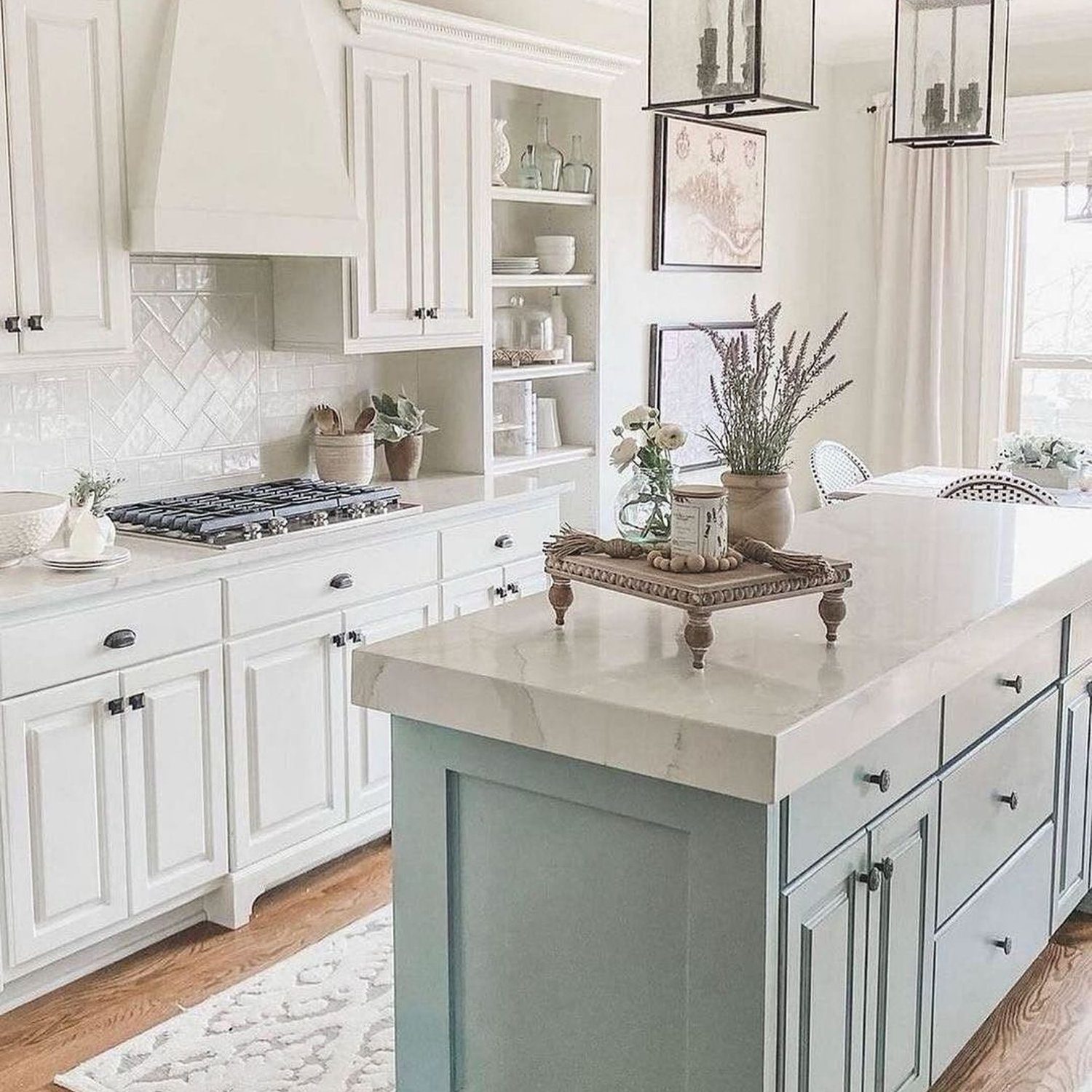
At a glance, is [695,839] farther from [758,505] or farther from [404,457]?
[404,457]

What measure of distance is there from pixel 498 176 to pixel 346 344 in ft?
3.29

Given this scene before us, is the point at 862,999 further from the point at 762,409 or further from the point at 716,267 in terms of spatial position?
the point at 716,267

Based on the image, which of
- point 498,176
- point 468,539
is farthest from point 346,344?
point 498,176

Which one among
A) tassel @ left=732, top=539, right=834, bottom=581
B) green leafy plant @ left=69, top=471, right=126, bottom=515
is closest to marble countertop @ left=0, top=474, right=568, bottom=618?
green leafy plant @ left=69, top=471, right=126, bottom=515

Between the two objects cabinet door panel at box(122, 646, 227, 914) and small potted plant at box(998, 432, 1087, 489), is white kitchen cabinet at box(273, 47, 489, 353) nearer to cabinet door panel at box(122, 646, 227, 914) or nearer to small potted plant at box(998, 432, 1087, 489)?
cabinet door panel at box(122, 646, 227, 914)

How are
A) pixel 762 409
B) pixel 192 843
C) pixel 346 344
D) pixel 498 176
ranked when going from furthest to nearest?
pixel 498 176 → pixel 346 344 → pixel 192 843 → pixel 762 409

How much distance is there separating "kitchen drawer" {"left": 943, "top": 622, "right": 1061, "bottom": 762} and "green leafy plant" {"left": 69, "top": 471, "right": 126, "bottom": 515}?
2.06 metres

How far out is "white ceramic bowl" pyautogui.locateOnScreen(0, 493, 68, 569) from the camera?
3127 mm

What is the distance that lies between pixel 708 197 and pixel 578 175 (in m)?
1.19

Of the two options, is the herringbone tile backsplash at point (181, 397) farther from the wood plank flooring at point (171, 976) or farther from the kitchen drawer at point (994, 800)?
the kitchen drawer at point (994, 800)

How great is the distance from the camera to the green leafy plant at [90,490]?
3531mm

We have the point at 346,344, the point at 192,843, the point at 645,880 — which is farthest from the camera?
the point at 346,344

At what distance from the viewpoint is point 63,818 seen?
10.1ft

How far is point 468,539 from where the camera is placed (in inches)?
165
